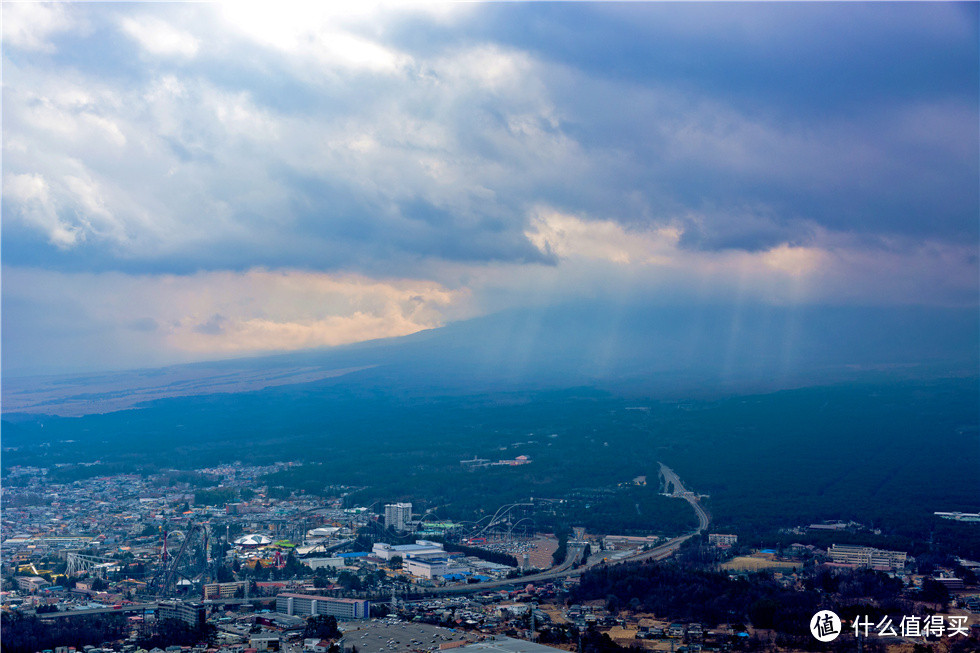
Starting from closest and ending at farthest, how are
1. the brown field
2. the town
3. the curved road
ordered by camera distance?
the town, the curved road, the brown field

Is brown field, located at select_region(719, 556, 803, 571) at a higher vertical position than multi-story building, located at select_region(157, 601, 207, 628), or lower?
higher

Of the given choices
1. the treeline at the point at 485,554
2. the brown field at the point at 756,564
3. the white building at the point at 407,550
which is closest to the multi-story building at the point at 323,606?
the white building at the point at 407,550

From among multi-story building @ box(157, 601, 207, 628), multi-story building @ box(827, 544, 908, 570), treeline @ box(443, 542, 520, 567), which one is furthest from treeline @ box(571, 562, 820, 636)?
multi-story building @ box(157, 601, 207, 628)

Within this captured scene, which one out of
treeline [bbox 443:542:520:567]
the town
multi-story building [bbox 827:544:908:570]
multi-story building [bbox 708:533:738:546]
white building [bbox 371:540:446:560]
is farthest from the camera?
multi-story building [bbox 708:533:738:546]

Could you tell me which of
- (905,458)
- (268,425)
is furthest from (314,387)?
(905,458)

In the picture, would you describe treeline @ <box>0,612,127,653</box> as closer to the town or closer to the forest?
the town

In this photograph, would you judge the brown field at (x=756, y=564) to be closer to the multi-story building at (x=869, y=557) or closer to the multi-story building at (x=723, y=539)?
the multi-story building at (x=869, y=557)

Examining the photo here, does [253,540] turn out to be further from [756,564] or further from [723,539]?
[756,564]
